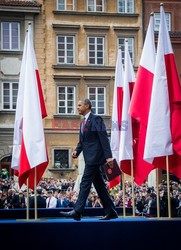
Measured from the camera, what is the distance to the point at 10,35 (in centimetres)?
3731

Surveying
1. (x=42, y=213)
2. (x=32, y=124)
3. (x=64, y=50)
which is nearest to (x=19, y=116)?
(x=32, y=124)

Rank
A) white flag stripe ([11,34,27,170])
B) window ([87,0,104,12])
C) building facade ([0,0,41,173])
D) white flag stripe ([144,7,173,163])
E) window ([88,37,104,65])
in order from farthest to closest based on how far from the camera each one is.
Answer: window ([87,0,104,12]) → window ([88,37,104,65]) → building facade ([0,0,41,173]) → white flag stripe ([11,34,27,170]) → white flag stripe ([144,7,173,163])

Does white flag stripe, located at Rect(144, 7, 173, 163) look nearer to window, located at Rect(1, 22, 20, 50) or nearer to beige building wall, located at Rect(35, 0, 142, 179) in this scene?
beige building wall, located at Rect(35, 0, 142, 179)

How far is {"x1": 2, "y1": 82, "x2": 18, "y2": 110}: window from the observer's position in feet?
120

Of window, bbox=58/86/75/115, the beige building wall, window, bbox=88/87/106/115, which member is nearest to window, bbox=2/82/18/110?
→ the beige building wall

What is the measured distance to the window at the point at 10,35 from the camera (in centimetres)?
3716

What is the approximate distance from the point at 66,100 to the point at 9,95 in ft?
11.8

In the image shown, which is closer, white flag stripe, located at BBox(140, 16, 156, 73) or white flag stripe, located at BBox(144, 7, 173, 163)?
white flag stripe, located at BBox(144, 7, 173, 163)

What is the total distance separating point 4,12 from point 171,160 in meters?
28.2

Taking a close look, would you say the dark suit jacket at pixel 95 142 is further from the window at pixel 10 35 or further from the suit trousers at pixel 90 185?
the window at pixel 10 35

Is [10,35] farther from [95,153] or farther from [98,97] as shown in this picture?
[95,153]
